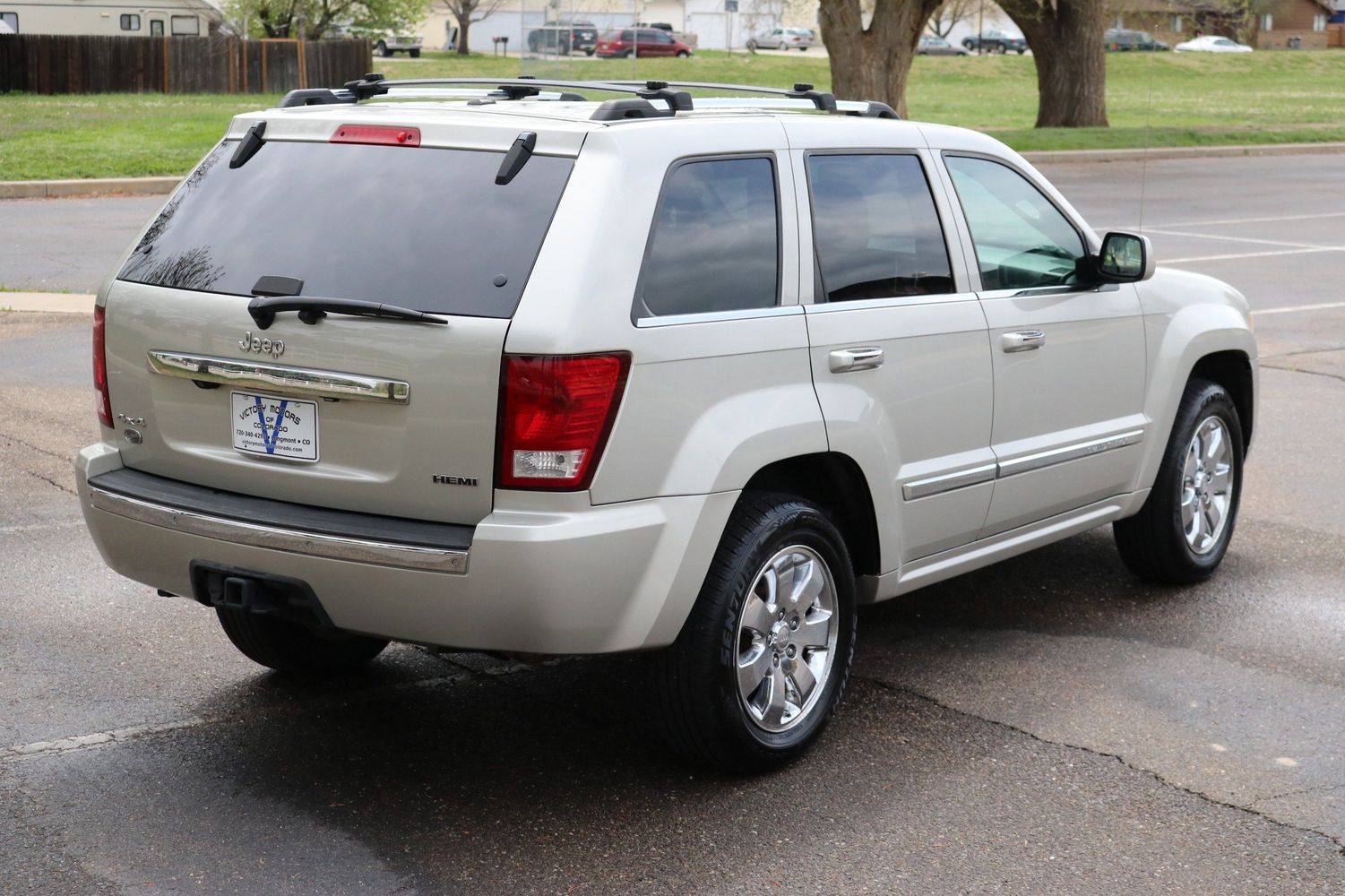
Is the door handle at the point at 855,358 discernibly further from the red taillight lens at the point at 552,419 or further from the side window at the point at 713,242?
the red taillight lens at the point at 552,419

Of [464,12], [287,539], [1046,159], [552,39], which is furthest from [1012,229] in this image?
[464,12]

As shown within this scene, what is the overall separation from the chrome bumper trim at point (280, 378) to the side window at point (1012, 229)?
2.14 metres

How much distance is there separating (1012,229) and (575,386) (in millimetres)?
2188

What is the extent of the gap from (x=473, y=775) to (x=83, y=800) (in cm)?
103

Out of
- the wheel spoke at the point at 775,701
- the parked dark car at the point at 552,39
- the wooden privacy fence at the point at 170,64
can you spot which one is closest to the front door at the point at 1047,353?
the wheel spoke at the point at 775,701

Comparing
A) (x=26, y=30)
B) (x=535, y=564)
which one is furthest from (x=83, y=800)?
(x=26, y=30)

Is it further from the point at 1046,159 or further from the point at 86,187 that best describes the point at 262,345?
the point at 1046,159

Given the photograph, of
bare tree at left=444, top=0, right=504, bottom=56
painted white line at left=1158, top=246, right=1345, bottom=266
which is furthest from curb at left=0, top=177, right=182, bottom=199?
bare tree at left=444, top=0, right=504, bottom=56

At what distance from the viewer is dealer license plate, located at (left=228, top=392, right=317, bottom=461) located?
4.15 m

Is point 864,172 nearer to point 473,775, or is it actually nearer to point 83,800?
point 473,775

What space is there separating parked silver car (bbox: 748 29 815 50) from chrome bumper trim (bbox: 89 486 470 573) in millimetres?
94494

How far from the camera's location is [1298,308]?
13.5 meters

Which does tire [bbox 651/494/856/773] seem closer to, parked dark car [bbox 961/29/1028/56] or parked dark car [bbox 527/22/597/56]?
parked dark car [bbox 527/22/597/56]

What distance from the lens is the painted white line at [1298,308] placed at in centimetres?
1327
